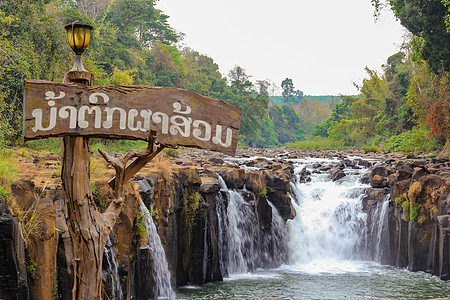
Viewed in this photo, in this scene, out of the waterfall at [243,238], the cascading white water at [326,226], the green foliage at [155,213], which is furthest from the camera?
the cascading white water at [326,226]

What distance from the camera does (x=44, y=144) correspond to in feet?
55.7

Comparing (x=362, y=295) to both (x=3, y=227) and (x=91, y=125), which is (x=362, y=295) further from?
(x=91, y=125)

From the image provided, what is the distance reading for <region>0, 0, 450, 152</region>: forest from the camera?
623 inches

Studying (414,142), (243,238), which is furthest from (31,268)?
(414,142)

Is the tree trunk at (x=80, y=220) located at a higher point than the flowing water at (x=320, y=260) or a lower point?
higher

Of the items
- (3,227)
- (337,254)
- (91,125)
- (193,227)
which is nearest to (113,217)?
(91,125)

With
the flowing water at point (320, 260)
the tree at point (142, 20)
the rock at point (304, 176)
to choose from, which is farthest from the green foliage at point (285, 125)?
the flowing water at point (320, 260)

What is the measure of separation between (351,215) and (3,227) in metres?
14.4

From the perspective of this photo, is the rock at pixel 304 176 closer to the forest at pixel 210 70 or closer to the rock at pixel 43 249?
the forest at pixel 210 70

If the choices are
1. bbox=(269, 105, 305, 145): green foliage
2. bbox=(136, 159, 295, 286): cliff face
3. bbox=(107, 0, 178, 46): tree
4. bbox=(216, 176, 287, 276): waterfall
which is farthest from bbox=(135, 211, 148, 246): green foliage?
bbox=(269, 105, 305, 145): green foliage

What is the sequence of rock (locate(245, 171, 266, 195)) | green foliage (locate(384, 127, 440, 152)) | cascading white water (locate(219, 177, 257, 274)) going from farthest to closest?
green foliage (locate(384, 127, 440, 152)) → rock (locate(245, 171, 266, 195)) → cascading white water (locate(219, 177, 257, 274))

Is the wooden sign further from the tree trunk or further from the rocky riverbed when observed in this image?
the rocky riverbed

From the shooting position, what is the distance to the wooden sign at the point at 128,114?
3842 millimetres

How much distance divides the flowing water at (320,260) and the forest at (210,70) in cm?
485
